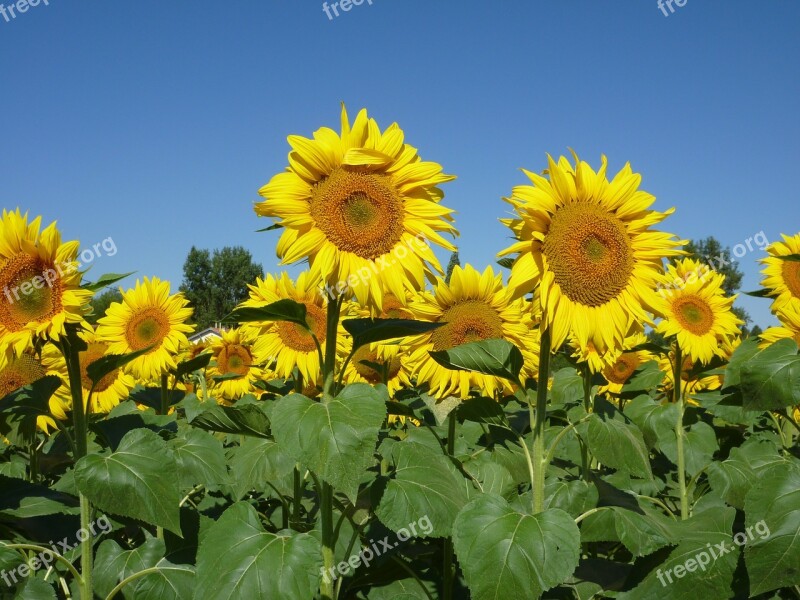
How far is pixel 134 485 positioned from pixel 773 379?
10.4 ft

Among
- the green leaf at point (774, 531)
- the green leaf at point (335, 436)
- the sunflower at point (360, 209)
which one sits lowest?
the green leaf at point (774, 531)

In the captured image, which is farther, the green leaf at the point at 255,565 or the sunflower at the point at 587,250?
the sunflower at the point at 587,250

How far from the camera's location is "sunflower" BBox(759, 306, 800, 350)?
17.2ft

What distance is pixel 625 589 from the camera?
320 centimetres

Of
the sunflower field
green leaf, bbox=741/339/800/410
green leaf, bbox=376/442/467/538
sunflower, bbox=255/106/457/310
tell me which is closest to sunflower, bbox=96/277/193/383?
the sunflower field

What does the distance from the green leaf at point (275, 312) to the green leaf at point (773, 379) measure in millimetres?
2494

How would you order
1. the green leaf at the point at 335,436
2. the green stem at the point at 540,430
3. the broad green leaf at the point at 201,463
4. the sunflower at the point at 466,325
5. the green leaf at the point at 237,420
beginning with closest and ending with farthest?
the green leaf at the point at 335,436
the green leaf at the point at 237,420
the green stem at the point at 540,430
the broad green leaf at the point at 201,463
the sunflower at the point at 466,325

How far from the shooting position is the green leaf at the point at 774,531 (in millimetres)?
2863

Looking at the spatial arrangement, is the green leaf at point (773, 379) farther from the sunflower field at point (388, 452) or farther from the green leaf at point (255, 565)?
the green leaf at point (255, 565)

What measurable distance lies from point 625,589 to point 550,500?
24.3 inches

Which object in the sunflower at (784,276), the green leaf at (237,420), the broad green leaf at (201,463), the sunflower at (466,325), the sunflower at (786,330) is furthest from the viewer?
the sunflower at (784,276)

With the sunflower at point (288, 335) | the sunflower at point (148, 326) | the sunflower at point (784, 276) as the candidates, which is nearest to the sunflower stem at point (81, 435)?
the sunflower at point (288, 335)

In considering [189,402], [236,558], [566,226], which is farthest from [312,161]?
[189,402]

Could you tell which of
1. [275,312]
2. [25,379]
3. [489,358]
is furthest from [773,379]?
[25,379]
